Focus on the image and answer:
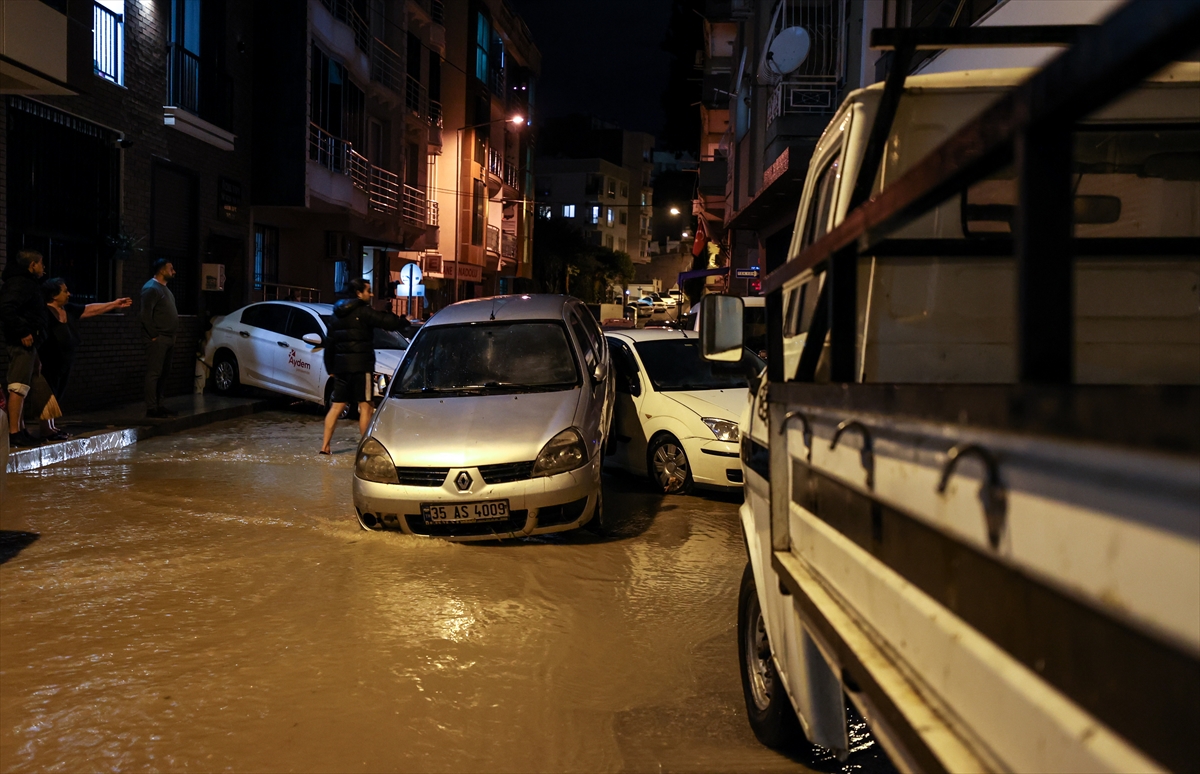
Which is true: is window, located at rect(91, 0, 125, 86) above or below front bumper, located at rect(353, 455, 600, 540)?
above

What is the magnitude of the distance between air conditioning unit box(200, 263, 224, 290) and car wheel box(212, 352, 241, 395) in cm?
189

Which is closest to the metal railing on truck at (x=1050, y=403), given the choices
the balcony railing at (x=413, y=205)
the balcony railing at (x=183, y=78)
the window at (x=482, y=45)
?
the balcony railing at (x=183, y=78)

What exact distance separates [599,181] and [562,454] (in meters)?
80.5

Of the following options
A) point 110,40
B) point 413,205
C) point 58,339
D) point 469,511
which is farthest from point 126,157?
point 413,205

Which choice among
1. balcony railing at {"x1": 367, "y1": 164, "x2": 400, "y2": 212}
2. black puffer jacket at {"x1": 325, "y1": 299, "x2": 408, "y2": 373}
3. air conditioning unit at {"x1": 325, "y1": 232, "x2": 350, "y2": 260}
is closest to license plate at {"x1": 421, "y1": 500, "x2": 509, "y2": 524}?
black puffer jacket at {"x1": 325, "y1": 299, "x2": 408, "y2": 373}

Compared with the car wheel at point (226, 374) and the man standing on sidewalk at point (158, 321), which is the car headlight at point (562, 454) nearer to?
the man standing on sidewalk at point (158, 321)

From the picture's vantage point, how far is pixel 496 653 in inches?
205

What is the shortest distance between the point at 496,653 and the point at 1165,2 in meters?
4.52

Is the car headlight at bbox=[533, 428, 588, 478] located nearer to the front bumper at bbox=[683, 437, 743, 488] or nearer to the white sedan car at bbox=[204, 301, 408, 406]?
the front bumper at bbox=[683, 437, 743, 488]

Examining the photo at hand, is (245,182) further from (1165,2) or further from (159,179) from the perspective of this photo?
(1165,2)

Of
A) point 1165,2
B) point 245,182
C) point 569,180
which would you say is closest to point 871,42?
point 1165,2

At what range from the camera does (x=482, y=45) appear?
43781 mm

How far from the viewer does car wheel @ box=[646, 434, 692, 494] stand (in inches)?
376

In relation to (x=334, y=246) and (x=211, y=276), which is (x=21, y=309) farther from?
(x=334, y=246)
